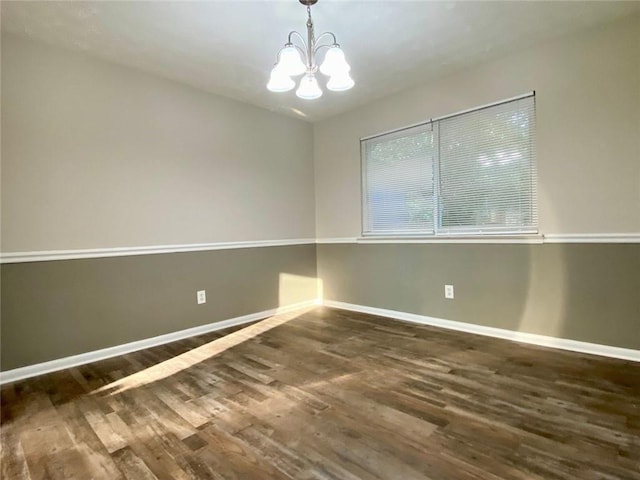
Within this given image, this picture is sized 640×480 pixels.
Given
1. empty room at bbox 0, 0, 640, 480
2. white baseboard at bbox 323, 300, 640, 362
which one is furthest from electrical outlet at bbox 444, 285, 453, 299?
white baseboard at bbox 323, 300, 640, 362

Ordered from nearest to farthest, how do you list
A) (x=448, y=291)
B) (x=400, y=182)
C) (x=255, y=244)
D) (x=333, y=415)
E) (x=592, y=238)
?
(x=333, y=415) → (x=592, y=238) → (x=448, y=291) → (x=400, y=182) → (x=255, y=244)

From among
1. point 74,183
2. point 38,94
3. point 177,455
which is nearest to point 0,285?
point 74,183

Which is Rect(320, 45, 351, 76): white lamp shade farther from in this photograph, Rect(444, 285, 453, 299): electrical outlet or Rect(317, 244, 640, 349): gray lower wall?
Rect(444, 285, 453, 299): electrical outlet

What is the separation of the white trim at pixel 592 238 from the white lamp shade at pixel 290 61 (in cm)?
219

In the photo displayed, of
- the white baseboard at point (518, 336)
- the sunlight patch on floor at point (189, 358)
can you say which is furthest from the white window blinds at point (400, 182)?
the sunlight patch on floor at point (189, 358)

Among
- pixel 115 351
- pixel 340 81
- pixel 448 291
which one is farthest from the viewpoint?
pixel 448 291

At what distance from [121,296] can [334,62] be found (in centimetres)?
236

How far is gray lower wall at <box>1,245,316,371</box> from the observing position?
2383 millimetres

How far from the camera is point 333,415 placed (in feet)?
5.89

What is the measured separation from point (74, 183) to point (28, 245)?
0.52 meters

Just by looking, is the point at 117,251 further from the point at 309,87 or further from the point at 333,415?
the point at 333,415

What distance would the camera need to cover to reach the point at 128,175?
9.32 feet

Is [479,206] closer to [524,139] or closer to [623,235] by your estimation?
[524,139]

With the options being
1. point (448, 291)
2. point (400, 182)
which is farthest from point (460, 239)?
point (400, 182)
